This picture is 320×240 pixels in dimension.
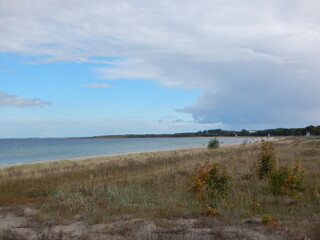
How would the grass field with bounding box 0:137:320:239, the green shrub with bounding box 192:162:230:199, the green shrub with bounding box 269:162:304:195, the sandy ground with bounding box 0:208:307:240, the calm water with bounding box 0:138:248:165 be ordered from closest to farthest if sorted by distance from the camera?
the sandy ground with bounding box 0:208:307:240 → the grass field with bounding box 0:137:320:239 → the green shrub with bounding box 192:162:230:199 → the green shrub with bounding box 269:162:304:195 → the calm water with bounding box 0:138:248:165

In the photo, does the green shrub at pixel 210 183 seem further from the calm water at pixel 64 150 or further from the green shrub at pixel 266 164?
the calm water at pixel 64 150

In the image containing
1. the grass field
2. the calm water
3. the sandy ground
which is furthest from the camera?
the calm water

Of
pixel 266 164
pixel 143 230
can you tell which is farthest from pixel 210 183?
pixel 143 230

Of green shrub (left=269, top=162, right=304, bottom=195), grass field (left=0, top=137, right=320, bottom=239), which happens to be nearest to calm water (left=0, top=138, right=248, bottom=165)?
grass field (left=0, top=137, right=320, bottom=239)

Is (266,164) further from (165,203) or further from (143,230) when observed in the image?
(143,230)

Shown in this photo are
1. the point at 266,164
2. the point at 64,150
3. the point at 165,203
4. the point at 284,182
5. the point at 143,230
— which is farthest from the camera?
the point at 64,150

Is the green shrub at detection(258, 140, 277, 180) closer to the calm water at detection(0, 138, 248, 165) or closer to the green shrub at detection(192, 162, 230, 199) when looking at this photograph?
the green shrub at detection(192, 162, 230, 199)

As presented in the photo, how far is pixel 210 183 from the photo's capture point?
11.0m

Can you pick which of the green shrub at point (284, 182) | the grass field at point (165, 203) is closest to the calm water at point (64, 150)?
the grass field at point (165, 203)

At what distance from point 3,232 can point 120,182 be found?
7947mm

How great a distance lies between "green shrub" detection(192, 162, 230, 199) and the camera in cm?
1075

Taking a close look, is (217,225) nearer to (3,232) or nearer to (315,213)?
(315,213)

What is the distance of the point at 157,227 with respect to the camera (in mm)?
7293

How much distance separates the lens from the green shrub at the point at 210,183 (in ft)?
35.3
